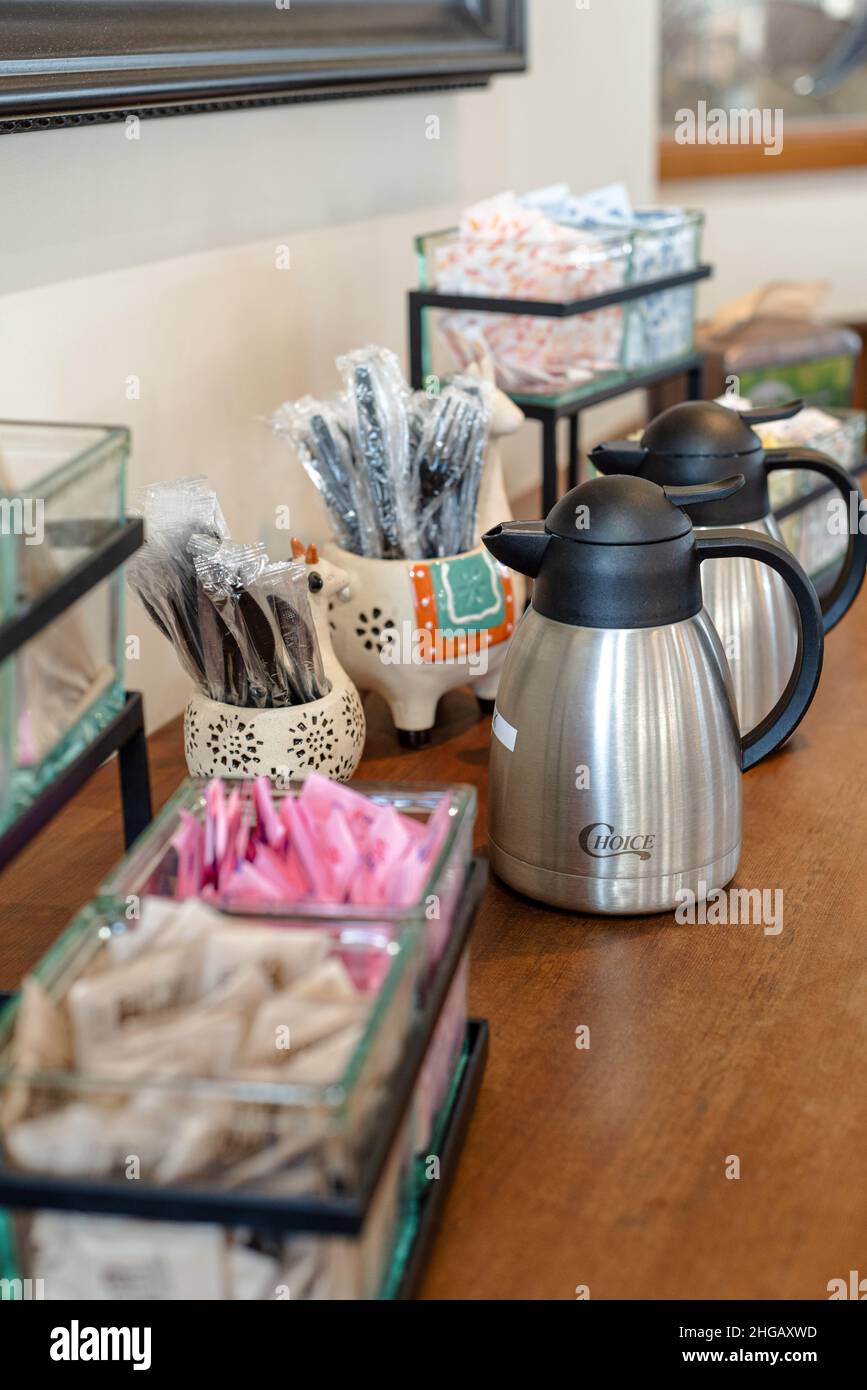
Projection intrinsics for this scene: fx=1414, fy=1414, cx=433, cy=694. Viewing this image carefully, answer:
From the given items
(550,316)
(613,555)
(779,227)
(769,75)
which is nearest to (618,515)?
(613,555)

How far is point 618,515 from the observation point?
2.54 ft

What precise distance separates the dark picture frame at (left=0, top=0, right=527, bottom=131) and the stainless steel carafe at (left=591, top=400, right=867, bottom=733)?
1.34ft

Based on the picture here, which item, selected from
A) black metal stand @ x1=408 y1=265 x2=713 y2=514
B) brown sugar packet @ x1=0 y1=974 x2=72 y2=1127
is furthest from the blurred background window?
brown sugar packet @ x1=0 y1=974 x2=72 y2=1127

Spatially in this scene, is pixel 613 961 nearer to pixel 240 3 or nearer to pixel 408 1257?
pixel 408 1257

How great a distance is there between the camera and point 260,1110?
1.50 feet

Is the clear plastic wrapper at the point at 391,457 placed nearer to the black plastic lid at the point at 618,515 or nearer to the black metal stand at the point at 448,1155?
the black plastic lid at the point at 618,515

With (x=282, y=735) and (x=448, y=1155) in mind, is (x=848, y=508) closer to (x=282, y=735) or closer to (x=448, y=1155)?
(x=282, y=735)

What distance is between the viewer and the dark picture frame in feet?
2.86

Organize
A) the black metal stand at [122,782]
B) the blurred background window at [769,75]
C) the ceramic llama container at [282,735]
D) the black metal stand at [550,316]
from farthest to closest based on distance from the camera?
the blurred background window at [769,75]
the black metal stand at [550,316]
the ceramic llama container at [282,735]
the black metal stand at [122,782]

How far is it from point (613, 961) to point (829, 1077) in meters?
0.14

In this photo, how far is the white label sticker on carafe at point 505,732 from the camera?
819mm

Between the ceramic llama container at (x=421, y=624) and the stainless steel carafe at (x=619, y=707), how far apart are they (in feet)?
0.64

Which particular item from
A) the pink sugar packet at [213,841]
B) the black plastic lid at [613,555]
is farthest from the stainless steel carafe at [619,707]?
the pink sugar packet at [213,841]

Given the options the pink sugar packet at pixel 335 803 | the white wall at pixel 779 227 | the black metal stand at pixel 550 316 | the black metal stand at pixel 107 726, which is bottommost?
the pink sugar packet at pixel 335 803
